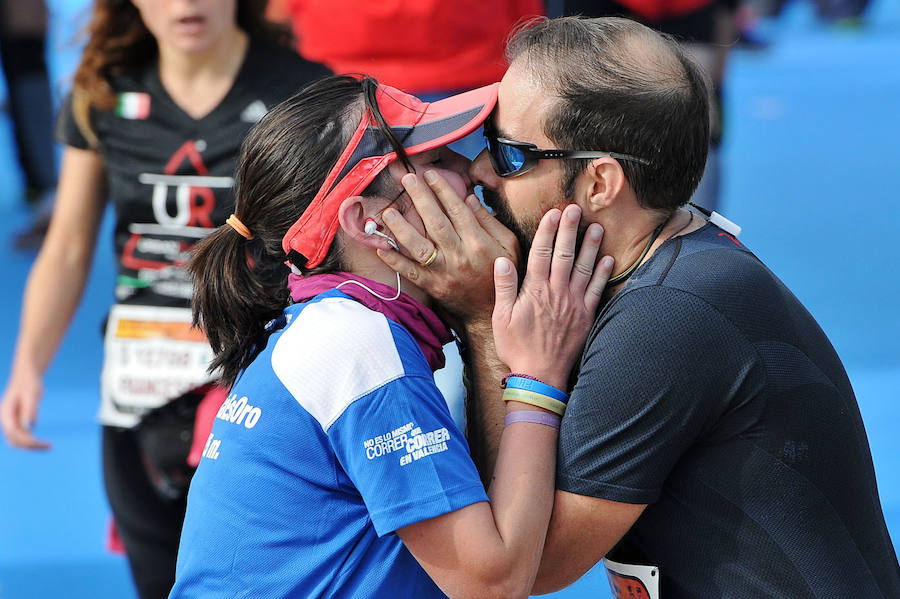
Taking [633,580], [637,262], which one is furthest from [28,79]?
[633,580]

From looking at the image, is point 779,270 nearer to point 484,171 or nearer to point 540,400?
point 484,171

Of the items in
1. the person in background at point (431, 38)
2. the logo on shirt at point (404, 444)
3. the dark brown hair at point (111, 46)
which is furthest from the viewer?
the person in background at point (431, 38)

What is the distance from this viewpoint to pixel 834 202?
24.7 feet

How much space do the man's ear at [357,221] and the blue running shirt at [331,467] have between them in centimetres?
13

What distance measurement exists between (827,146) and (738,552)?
8013 mm

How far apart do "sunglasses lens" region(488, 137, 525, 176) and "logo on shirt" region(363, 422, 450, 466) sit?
0.47 metres

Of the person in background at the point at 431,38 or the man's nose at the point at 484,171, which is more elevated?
the man's nose at the point at 484,171

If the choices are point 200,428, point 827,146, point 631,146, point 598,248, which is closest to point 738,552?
point 598,248

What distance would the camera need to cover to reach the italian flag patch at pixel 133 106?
2775 millimetres

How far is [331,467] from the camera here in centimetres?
157

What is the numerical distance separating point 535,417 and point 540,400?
3 cm

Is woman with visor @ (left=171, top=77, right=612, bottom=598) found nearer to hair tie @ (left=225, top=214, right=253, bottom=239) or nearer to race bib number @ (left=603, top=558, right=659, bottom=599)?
hair tie @ (left=225, top=214, right=253, bottom=239)

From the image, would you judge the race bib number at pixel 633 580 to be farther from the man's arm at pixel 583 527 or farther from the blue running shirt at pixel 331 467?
the blue running shirt at pixel 331 467

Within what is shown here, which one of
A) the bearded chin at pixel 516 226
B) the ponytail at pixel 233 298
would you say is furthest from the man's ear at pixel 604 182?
the ponytail at pixel 233 298
